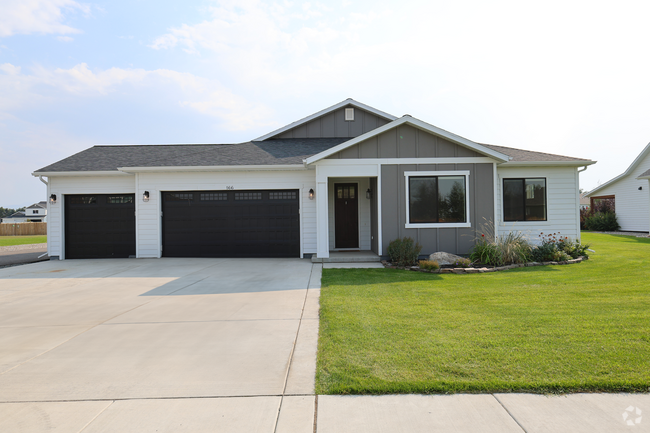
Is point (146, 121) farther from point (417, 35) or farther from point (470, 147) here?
point (470, 147)

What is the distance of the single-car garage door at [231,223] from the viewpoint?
1158cm

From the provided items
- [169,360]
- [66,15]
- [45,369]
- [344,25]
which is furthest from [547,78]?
[66,15]

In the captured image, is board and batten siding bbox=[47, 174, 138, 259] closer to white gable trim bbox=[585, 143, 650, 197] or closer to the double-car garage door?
the double-car garage door

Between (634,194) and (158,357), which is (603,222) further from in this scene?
(158,357)

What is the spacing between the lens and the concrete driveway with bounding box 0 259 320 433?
2.46m

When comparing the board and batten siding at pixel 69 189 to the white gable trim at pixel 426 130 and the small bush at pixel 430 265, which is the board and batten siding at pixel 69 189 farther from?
the small bush at pixel 430 265

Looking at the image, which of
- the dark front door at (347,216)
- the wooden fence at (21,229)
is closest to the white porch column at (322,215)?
the dark front door at (347,216)

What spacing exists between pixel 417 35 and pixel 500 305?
23.6 ft

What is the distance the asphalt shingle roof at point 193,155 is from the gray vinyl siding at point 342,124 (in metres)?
0.35

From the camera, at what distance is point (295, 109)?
16.5 metres

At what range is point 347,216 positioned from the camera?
40.4 ft

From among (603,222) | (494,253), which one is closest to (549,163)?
(494,253)

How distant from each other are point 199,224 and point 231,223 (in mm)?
1118

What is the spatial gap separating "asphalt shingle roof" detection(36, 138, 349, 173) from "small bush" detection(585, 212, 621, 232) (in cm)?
1832
